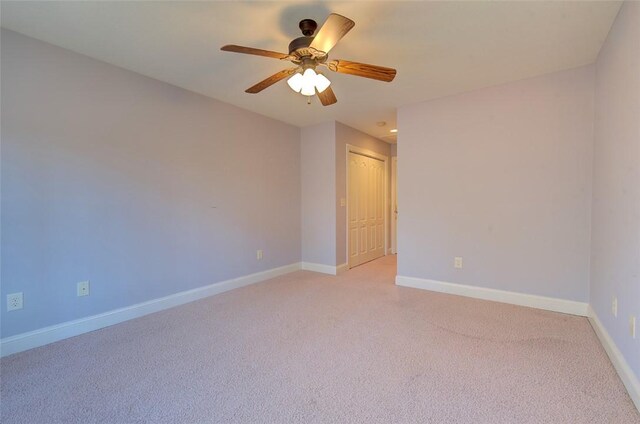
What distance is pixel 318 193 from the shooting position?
4641mm

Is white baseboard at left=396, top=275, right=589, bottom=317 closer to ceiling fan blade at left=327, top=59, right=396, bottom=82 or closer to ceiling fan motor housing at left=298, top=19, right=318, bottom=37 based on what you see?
ceiling fan blade at left=327, top=59, right=396, bottom=82

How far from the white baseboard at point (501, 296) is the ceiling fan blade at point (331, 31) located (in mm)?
2873

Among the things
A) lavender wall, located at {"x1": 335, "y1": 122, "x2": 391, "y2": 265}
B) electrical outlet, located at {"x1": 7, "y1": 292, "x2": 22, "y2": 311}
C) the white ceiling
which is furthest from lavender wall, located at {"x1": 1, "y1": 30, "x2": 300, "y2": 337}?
lavender wall, located at {"x1": 335, "y1": 122, "x2": 391, "y2": 265}

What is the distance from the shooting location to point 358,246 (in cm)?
509

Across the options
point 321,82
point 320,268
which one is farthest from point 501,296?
point 321,82

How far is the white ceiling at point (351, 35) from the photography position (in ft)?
6.29

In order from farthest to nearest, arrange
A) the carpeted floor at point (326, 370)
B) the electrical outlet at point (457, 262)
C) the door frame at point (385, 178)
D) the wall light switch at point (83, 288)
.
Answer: the door frame at point (385, 178)
the electrical outlet at point (457, 262)
the wall light switch at point (83, 288)
the carpeted floor at point (326, 370)

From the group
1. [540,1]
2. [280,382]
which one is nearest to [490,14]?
[540,1]

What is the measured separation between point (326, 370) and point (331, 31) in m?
2.04

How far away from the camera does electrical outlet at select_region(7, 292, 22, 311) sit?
2156 mm

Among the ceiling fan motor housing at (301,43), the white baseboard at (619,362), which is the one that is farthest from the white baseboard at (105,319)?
the white baseboard at (619,362)

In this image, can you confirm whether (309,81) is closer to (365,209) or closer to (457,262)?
(457,262)

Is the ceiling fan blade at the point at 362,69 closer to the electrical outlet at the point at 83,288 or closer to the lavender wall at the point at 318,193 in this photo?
the lavender wall at the point at 318,193

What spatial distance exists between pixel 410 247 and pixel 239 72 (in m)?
2.75
